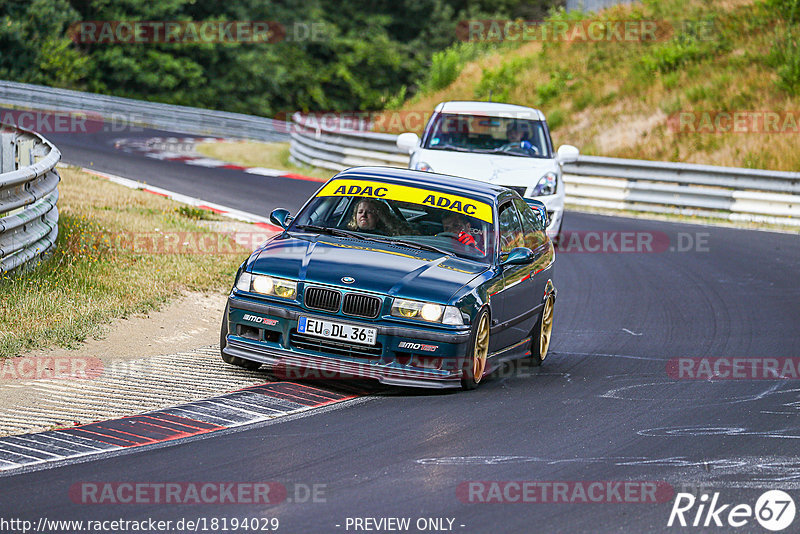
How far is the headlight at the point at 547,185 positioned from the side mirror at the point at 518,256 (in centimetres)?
641

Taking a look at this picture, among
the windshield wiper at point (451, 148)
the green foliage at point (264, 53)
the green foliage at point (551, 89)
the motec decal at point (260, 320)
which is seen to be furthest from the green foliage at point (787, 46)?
the motec decal at point (260, 320)

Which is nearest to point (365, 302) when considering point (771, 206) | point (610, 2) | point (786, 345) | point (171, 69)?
point (786, 345)

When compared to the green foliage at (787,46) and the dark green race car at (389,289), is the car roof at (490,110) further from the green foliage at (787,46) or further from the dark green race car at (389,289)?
the green foliage at (787,46)

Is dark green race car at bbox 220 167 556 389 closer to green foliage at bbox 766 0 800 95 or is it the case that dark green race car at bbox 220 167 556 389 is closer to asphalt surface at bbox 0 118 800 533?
asphalt surface at bbox 0 118 800 533

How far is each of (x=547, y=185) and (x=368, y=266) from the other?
7684mm

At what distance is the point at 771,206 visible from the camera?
2192 centimetres

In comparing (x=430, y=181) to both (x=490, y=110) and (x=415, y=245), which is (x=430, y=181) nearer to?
(x=415, y=245)

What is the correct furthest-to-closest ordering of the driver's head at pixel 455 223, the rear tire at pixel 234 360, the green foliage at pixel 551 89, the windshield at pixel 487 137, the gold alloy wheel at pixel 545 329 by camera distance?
the green foliage at pixel 551 89 → the windshield at pixel 487 137 → the gold alloy wheel at pixel 545 329 → the driver's head at pixel 455 223 → the rear tire at pixel 234 360

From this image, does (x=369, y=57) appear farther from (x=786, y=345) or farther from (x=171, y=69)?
(x=786, y=345)

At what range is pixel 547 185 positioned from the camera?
15562 mm

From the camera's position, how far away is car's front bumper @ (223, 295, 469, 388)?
795cm

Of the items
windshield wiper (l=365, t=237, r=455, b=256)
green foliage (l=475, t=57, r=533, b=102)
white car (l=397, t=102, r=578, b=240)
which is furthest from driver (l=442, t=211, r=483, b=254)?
green foliage (l=475, t=57, r=533, b=102)

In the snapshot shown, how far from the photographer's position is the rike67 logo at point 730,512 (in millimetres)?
5691

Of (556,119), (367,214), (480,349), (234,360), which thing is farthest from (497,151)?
(556,119)
